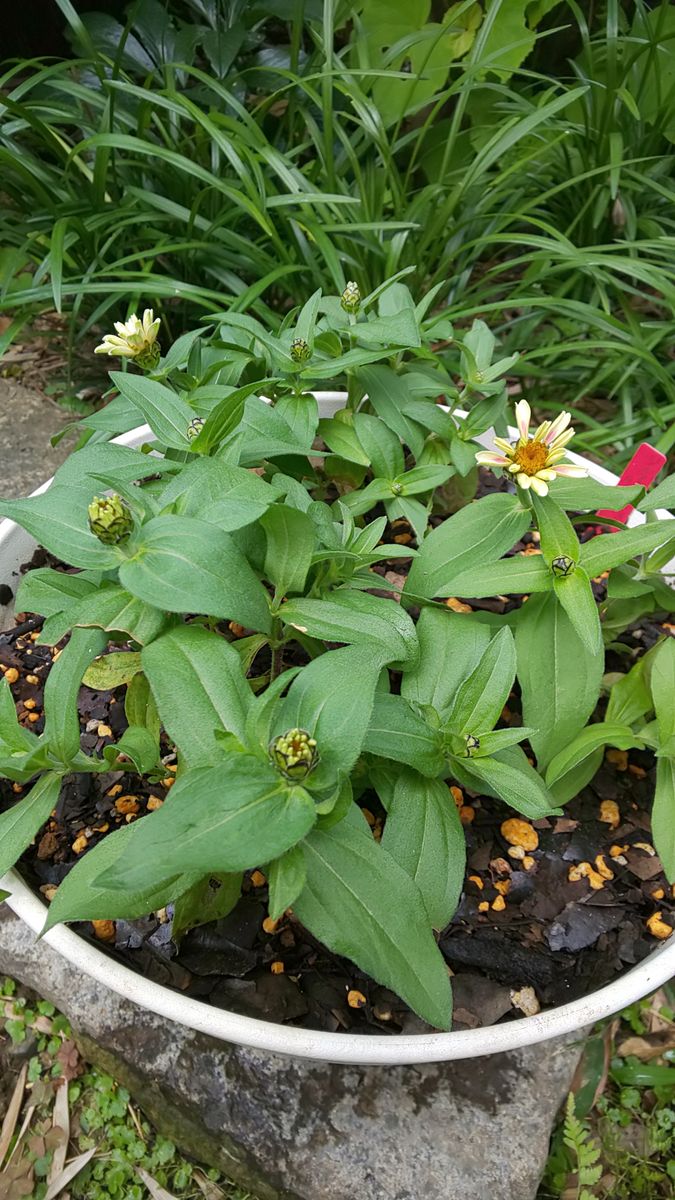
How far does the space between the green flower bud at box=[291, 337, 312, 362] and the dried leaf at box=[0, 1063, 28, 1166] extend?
102cm

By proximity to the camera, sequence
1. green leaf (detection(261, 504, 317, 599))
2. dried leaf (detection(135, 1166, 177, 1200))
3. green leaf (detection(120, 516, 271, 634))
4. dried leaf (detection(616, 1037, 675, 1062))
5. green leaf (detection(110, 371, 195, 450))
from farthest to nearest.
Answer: dried leaf (detection(616, 1037, 675, 1062)), dried leaf (detection(135, 1166, 177, 1200)), green leaf (detection(110, 371, 195, 450)), green leaf (detection(261, 504, 317, 599)), green leaf (detection(120, 516, 271, 634))

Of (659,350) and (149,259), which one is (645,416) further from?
(149,259)

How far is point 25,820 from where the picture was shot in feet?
2.38

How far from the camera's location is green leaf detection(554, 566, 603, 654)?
0.75m

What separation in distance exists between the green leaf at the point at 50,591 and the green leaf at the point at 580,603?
43 cm

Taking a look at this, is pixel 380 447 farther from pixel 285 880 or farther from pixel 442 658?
pixel 285 880

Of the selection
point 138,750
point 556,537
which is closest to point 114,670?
point 138,750

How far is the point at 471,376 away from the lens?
1050 millimetres

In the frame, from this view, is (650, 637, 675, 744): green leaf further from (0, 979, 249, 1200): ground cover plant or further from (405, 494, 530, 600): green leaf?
(0, 979, 249, 1200): ground cover plant

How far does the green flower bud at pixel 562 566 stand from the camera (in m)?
0.78

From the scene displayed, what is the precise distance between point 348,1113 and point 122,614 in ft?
2.07

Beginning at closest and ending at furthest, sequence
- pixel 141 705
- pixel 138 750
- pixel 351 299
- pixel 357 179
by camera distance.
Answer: pixel 138 750
pixel 141 705
pixel 351 299
pixel 357 179

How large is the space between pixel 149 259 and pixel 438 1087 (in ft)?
5.02

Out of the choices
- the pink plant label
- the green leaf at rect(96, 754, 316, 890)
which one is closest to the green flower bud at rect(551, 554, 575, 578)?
the pink plant label
